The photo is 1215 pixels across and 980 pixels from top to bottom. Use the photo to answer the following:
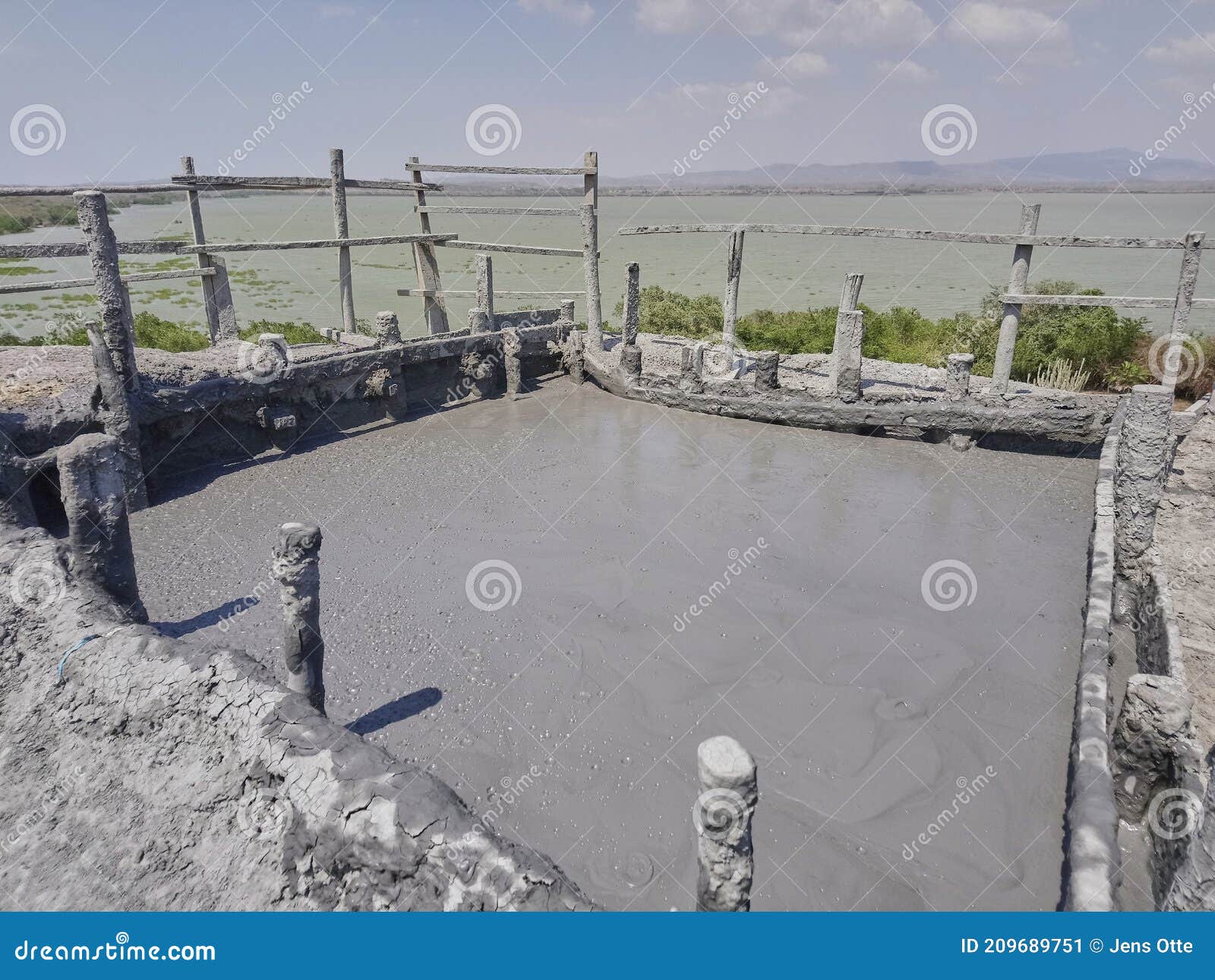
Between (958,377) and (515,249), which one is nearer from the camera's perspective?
(958,377)

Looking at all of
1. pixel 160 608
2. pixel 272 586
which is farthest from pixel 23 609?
pixel 272 586

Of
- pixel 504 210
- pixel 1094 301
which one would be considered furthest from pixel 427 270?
pixel 1094 301

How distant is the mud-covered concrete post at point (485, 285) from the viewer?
13297mm

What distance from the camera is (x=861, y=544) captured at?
8.13m

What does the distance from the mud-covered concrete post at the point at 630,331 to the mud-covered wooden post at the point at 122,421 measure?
6.62 meters

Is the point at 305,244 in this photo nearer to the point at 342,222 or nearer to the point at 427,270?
the point at 342,222

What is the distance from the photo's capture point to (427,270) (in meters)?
14.6

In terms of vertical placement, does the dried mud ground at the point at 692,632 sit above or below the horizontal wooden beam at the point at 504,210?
below

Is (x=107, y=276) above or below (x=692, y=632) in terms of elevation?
above

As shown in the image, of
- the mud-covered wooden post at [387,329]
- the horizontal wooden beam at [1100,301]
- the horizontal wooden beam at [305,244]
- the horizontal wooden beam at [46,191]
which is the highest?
the horizontal wooden beam at [46,191]

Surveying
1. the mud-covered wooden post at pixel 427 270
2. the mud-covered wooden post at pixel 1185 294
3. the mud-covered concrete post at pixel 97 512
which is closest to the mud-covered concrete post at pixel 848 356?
the mud-covered wooden post at pixel 1185 294

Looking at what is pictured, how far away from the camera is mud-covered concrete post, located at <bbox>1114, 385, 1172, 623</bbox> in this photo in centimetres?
684

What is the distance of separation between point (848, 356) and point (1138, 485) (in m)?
4.50

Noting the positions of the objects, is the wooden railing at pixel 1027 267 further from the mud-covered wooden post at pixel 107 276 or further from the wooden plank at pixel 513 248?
the mud-covered wooden post at pixel 107 276
